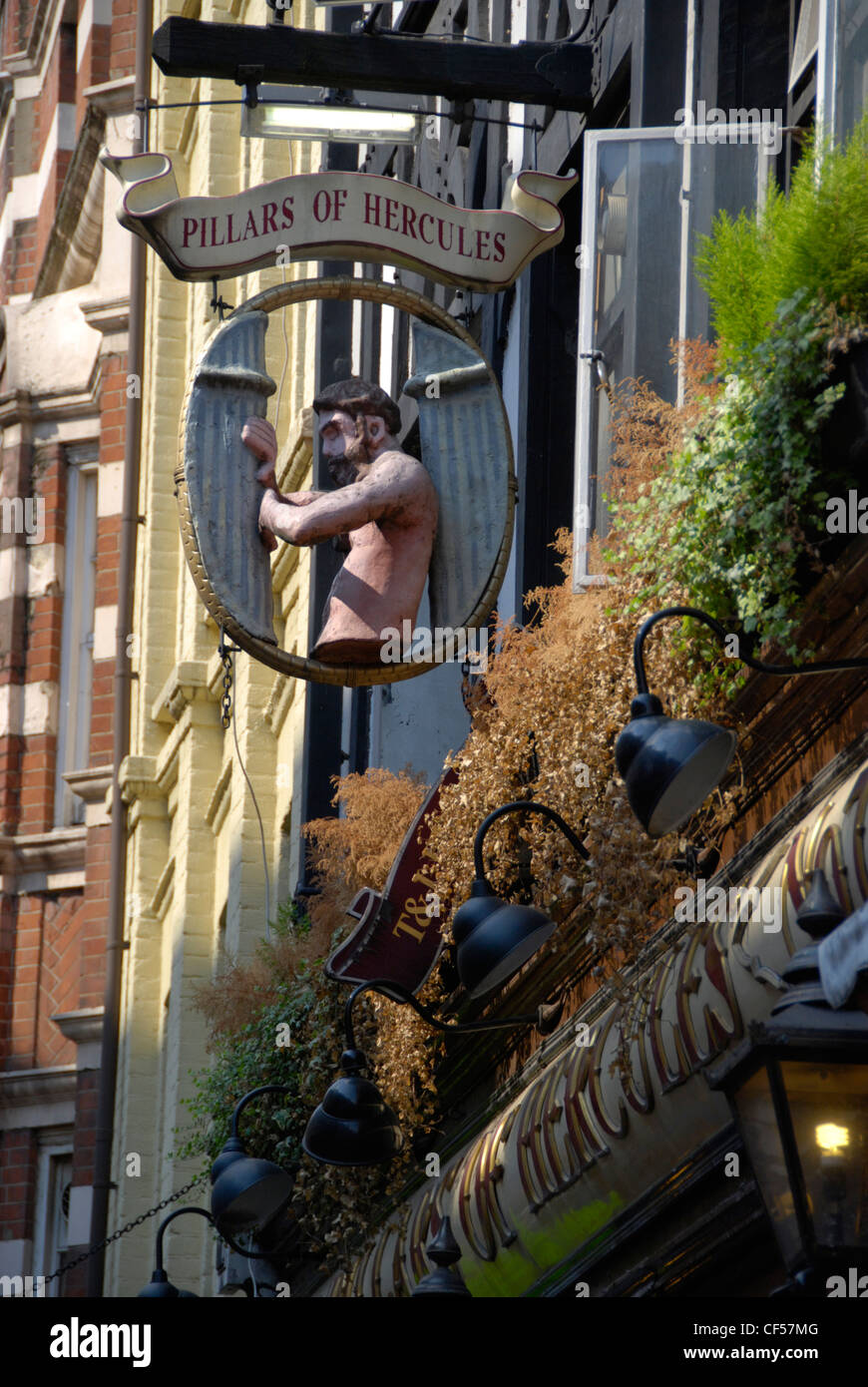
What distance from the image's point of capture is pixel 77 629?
89.5 ft

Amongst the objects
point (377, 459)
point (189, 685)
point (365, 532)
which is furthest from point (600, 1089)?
point (189, 685)

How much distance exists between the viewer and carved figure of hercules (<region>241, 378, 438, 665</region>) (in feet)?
29.9

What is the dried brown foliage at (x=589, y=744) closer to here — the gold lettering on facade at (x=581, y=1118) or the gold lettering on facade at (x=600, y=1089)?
the gold lettering on facade at (x=600, y=1089)

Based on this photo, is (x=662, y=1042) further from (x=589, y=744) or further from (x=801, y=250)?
(x=801, y=250)

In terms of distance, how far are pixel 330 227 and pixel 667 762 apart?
425cm

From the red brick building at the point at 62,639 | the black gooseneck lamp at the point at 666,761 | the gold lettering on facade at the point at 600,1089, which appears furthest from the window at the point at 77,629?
the black gooseneck lamp at the point at 666,761

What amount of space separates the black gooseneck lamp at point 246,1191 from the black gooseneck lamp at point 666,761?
223 inches

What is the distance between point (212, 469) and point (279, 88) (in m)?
3.09

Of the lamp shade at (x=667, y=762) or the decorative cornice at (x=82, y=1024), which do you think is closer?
the lamp shade at (x=667, y=762)

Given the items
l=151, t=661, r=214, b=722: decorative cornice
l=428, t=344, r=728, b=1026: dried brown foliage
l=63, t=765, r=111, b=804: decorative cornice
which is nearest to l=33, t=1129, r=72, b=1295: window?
l=63, t=765, r=111, b=804: decorative cornice

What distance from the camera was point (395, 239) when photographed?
9359mm

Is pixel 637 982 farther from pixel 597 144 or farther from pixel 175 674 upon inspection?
pixel 175 674

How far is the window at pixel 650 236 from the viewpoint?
846cm

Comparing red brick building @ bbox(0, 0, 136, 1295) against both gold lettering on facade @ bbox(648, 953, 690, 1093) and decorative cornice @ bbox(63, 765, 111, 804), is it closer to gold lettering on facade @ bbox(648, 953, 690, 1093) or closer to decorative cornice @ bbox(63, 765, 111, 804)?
decorative cornice @ bbox(63, 765, 111, 804)
